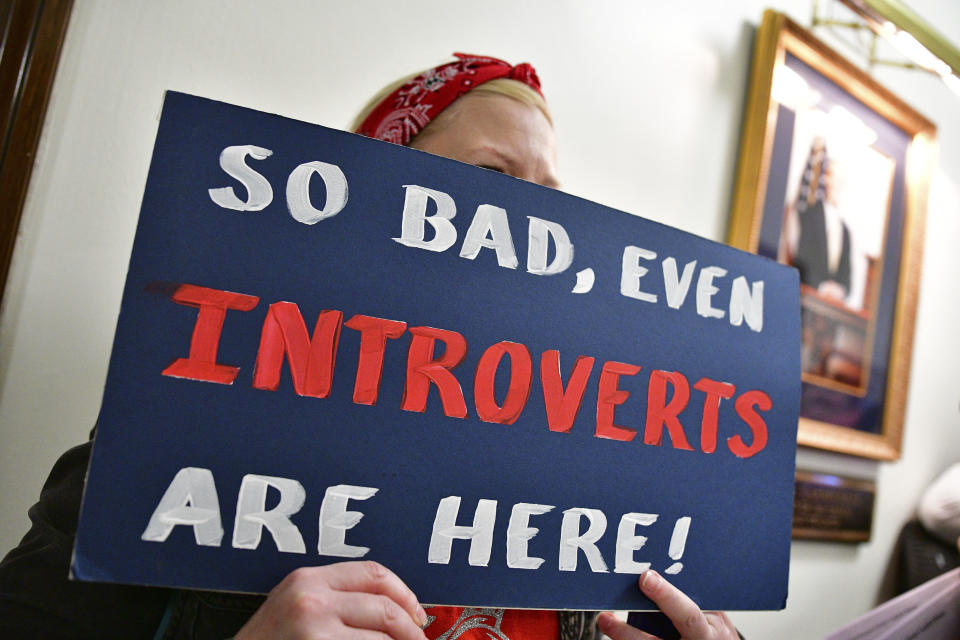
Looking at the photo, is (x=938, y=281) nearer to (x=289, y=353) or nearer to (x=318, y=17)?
(x=318, y=17)

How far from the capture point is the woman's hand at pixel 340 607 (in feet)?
1.44

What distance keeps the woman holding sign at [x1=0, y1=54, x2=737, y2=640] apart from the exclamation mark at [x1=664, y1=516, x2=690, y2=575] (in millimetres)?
26

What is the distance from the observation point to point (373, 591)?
1.56 ft

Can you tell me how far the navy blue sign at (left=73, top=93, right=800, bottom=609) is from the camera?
1.53 feet

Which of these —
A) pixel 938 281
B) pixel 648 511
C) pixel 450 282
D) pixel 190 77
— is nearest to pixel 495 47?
pixel 190 77

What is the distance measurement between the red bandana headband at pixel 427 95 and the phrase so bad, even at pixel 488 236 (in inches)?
8.7

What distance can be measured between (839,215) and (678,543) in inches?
45.0

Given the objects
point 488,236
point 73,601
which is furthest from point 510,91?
point 73,601

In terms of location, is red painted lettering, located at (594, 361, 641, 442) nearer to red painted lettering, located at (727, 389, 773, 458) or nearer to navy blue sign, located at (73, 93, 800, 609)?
navy blue sign, located at (73, 93, 800, 609)

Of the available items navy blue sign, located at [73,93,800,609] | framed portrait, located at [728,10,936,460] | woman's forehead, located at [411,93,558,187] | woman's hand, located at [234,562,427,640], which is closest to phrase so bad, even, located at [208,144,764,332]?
navy blue sign, located at [73,93,800,609]

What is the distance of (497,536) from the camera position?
21.5 inches

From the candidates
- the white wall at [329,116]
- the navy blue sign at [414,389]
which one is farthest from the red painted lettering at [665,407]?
the white wall at [329,116]

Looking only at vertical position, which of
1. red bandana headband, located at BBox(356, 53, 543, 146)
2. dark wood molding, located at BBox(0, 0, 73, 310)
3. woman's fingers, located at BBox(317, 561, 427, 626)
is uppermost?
red bandana headband, located at BBox(356, 53, 543, 146)

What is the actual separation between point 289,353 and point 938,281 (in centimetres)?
185
